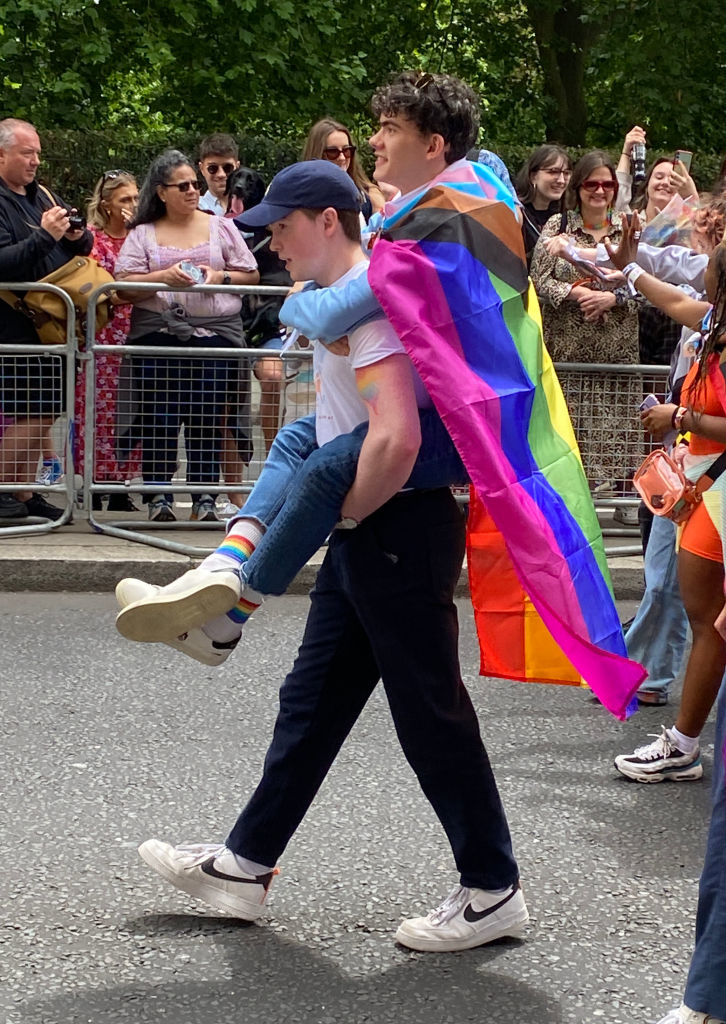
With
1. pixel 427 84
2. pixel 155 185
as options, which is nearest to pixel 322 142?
pixel 155 185

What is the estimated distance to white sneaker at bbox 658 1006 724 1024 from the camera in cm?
307

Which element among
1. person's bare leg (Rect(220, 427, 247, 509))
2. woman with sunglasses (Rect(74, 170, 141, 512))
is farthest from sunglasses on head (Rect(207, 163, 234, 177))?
person's bare leg (Rect(220, 427, 247, 509))

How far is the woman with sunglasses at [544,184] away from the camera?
9.02 metres

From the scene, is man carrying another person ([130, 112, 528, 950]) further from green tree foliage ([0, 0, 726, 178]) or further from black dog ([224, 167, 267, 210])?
green tree foliage ([0, 0, 726, 178])

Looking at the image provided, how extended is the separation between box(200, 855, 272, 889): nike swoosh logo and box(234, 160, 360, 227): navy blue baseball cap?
1564mm

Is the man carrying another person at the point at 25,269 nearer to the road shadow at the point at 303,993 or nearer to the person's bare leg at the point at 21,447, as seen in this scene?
the person's bare leg at the point at 21,447

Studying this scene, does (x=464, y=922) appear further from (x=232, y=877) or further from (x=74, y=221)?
(x=74, y=221)

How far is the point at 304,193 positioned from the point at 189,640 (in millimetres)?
1052

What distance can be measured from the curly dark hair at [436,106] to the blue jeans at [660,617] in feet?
8.33

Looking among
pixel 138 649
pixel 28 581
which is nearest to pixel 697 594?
pixel 138 649

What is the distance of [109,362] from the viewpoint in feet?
26.9

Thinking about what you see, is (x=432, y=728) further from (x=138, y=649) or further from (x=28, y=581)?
(x=28, y=581)

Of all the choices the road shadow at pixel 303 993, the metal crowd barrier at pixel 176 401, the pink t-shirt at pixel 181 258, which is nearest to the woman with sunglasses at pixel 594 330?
the metal crowd barrier at pixel 176 401

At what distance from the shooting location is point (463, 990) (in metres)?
3.51
